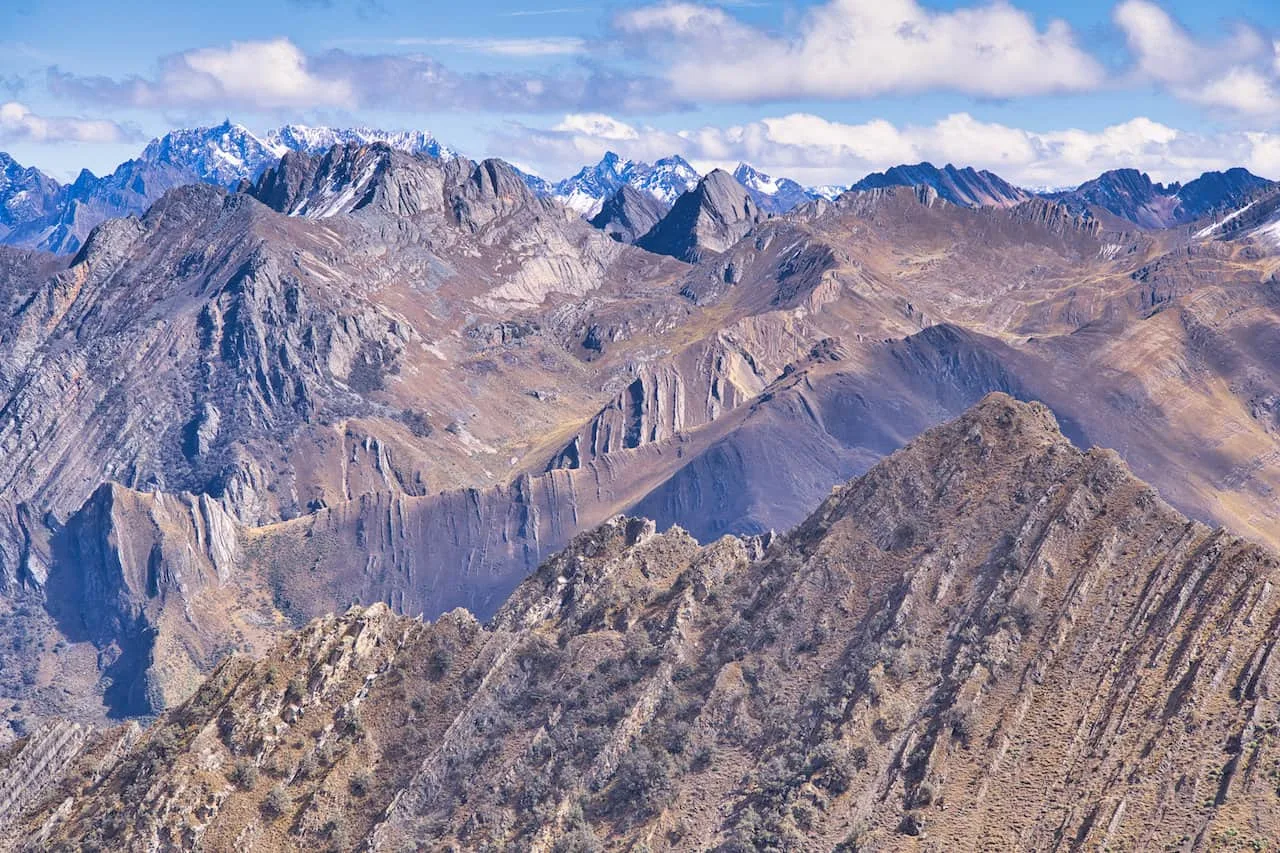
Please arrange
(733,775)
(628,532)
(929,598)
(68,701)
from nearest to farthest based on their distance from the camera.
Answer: (733,775), (929,598), (628,532), (68,701)

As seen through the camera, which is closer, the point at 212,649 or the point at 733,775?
the point at 733,775

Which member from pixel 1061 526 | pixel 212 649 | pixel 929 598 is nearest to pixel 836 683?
pixel 929 598

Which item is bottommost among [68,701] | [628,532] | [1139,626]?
[68,701]

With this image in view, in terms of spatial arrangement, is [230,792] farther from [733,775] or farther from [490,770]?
[733,775]

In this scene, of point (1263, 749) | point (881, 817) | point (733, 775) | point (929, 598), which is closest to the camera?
point (1263, 749)

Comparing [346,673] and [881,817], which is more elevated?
[346,673]

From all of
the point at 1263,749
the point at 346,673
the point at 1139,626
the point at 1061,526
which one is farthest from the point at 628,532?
the point at 1263,749

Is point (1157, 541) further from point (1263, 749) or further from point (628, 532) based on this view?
point (628, 532)
